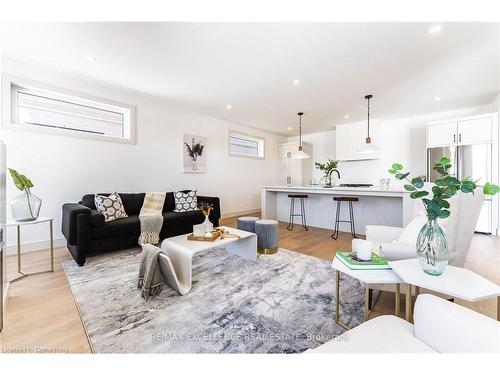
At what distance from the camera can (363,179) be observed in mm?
5625

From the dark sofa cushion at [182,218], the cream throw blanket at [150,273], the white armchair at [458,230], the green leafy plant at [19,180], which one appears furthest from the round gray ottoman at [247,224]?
the green leafy plant at [19,180]

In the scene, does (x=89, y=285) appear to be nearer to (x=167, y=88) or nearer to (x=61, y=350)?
(x=61, y=350)

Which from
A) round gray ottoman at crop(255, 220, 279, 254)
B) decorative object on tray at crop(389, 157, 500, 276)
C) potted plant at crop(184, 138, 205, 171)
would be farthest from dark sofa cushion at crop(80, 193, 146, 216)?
decorative object on tray at crop(389, 157, 500, 276)

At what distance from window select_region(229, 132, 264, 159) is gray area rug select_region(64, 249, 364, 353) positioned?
3.84 metres

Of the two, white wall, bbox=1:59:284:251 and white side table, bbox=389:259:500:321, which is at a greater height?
white wall, bbox=1:59:284:251

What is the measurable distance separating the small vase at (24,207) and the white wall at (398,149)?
243 inches

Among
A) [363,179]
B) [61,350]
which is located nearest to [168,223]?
[61,350]

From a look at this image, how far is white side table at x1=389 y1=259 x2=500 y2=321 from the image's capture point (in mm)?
943

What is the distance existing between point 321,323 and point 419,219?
119 centimetres

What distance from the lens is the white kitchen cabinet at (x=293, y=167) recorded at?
6.50 m

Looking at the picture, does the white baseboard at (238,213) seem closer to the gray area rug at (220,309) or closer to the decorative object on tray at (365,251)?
the gray area rug at (220,309)

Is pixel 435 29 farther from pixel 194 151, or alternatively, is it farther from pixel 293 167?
pixel 293 167

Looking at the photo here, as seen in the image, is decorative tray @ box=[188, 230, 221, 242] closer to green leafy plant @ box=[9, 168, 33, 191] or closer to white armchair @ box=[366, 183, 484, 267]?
white armchair @ box=[366, 183, 484, 267]

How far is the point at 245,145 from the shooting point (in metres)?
6.18
